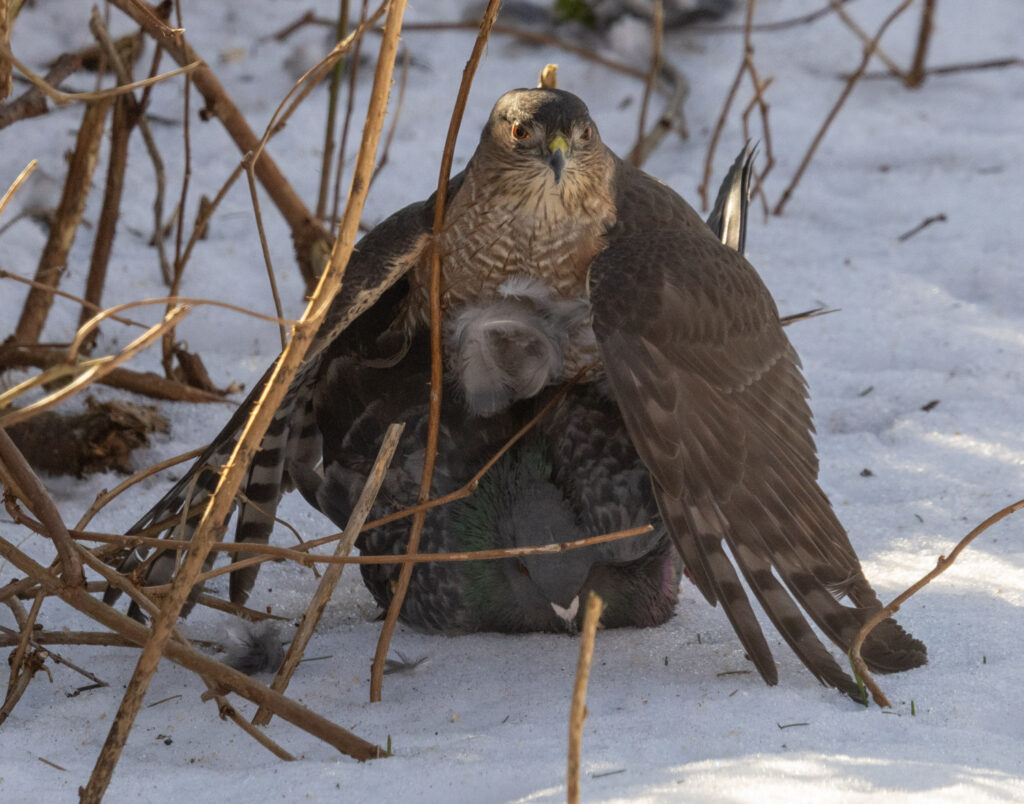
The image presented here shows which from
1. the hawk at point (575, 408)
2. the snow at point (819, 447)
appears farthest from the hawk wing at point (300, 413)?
the snow at point (819, 447)

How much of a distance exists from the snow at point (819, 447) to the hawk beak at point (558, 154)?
110cm

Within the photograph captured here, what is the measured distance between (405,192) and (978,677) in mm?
3542

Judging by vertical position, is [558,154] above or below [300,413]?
above

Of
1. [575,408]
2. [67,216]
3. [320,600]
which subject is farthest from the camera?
[67,216]

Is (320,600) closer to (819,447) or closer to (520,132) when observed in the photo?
(520,132)

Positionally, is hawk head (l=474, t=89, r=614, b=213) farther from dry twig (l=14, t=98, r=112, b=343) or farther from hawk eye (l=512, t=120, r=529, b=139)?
dry twig (l=14, t=98, r=112, b=343)

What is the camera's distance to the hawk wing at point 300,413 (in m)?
2.78

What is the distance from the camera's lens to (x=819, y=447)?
394 cm

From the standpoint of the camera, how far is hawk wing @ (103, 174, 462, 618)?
9.11 ft

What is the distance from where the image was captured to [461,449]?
3104 mm

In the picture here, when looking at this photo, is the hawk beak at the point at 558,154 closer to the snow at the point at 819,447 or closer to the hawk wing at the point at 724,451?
the hawk wing at the point at 724,451

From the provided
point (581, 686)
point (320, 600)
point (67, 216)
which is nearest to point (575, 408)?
point (320, 600)

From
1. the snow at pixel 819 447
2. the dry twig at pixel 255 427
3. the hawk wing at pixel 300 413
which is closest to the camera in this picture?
the dry twig at pixel 255 427

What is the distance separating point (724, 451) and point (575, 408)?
0.61 m
